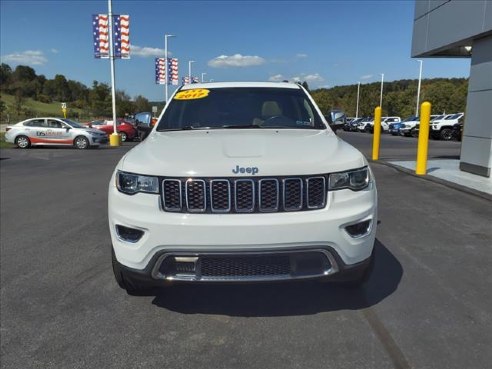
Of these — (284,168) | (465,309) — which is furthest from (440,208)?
(284,168)

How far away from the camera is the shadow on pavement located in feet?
11.6

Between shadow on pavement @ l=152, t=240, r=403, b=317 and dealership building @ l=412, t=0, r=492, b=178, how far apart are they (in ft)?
23.8

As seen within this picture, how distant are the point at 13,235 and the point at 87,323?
297 cm

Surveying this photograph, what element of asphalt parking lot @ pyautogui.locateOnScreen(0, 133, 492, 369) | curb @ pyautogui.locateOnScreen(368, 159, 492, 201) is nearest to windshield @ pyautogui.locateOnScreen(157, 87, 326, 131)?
asphalt parking lot @ pyautogui.locateOnScreen(0, 133, 492, 369)

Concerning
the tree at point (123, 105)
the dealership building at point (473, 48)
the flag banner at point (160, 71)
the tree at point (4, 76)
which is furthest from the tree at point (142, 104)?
the dealership building at point (473, 48)

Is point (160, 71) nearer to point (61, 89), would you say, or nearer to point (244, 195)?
point (244, 195)

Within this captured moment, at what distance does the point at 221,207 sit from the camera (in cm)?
300

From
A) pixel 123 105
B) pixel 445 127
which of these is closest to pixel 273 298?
pixel 445 127

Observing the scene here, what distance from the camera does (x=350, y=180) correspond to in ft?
10.4

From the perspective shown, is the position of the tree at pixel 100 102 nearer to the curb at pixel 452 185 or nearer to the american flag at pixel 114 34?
the american flag at pixel 114 34

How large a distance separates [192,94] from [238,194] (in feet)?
7.00

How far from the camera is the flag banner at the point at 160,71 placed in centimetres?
4209

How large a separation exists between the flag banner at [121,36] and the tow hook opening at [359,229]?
23.8 m

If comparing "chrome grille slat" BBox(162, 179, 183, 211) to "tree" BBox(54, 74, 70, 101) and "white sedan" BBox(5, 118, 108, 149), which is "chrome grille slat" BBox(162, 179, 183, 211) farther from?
"tree" BBox(54, 74, 70, 101)
